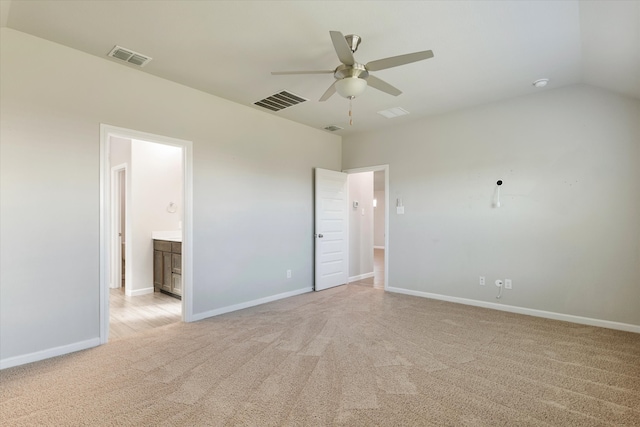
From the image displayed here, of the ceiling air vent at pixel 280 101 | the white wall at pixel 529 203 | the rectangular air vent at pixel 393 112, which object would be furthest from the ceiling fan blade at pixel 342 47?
the white wall at pixel 529 203

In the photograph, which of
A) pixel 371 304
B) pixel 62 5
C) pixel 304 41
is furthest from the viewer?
pixel 371 304

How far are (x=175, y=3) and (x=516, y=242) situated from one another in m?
4.57

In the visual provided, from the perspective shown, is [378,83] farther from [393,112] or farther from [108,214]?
[108,214]

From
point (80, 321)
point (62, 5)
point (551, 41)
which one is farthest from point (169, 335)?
point (551, 41)

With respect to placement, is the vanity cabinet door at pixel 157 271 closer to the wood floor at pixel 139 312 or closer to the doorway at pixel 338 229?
the wood floor at pixel 139 312

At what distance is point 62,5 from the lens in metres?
2.35

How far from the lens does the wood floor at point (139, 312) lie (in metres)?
3.64

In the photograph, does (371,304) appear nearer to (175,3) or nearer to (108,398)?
(108,398)

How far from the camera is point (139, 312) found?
427cm

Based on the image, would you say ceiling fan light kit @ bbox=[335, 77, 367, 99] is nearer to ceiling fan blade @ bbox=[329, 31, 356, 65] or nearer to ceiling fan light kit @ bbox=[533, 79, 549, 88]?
ceiling fan blade @ bbox=[329, 31, 356, 65]

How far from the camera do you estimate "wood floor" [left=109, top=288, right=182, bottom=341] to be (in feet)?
12.0

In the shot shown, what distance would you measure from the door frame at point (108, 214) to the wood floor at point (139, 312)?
0.33 meters

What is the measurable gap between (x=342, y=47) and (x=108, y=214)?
9.34 feet

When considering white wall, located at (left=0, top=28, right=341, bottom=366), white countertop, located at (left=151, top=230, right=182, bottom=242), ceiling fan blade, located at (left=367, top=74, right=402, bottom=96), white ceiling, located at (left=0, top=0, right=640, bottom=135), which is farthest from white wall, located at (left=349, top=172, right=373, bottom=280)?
ceiling fan blade, located at (left=367, top=74, right=402, bottom=96)
